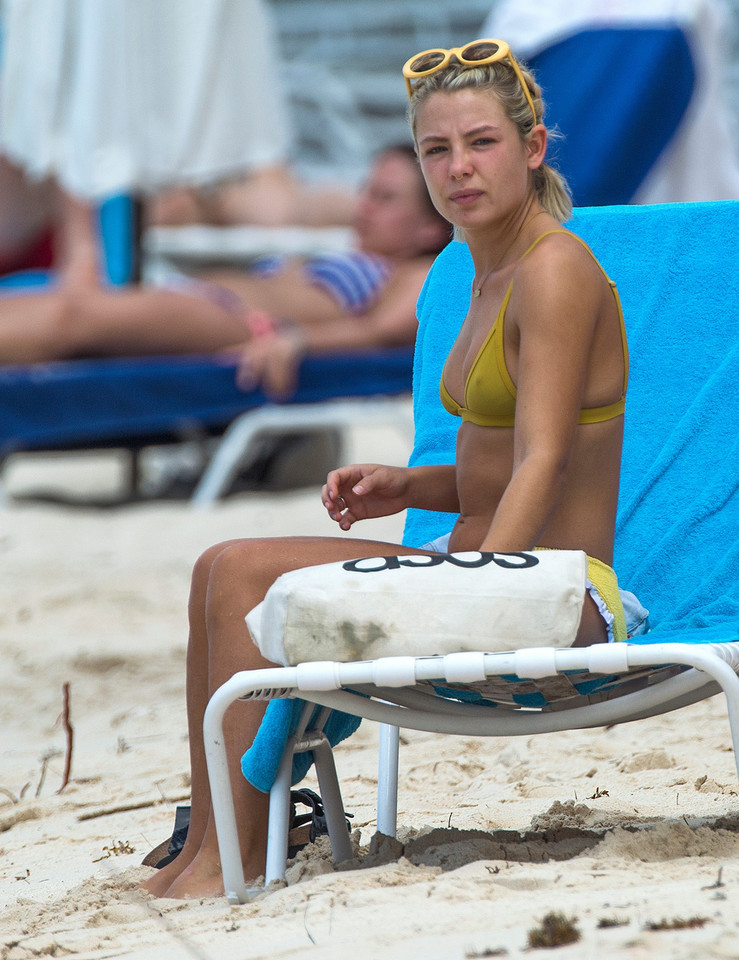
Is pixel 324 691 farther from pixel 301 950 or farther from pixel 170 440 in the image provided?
pixel 170 440

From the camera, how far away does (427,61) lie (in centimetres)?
209

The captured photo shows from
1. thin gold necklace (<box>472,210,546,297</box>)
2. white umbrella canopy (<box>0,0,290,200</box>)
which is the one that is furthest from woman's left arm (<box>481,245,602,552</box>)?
white umbrella canopy (<box>0,0,290,200</box>)

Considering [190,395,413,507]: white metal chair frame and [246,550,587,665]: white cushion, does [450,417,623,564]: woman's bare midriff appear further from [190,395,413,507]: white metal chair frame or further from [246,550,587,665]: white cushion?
[190,395,413,507]: white metal chair frame

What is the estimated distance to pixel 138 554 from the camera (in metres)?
5.40

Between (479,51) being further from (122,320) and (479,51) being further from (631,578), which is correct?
(122,320)

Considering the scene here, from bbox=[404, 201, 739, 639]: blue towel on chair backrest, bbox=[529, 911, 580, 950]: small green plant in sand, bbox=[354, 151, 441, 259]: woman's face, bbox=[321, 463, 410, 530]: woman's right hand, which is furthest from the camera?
bbox=[354, 151, 441, 259]: woman's face

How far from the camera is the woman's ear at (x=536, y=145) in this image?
2.10m

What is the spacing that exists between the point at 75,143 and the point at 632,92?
2729 millimetres

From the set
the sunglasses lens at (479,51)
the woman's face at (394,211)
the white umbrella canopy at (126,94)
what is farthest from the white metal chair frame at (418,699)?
the white umbrella canopy at (126,94)

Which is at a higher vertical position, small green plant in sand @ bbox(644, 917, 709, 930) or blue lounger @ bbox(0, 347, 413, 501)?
blue lounger @ bbox(0, 347, 413, 501)

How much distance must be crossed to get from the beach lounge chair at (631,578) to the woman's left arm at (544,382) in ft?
0.80

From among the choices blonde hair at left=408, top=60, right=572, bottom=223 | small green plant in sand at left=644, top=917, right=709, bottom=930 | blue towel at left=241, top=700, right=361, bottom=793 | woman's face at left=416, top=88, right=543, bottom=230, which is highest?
blonde hair at left=408, top=60, right=572, bottom=223

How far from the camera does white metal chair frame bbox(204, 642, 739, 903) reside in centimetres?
169

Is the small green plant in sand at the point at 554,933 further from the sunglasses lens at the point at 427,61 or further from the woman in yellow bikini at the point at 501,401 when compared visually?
the sunglasses lens at the point at 427,61
